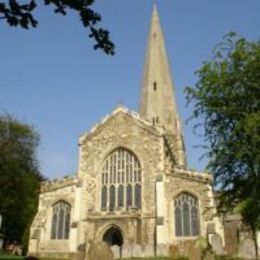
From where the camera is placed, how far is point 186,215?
94.3 ft

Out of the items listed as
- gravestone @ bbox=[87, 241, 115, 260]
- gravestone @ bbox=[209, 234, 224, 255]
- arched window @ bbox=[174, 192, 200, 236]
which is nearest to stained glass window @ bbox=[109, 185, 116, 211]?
arched window @ bbox=[174, 192, 200, 236]

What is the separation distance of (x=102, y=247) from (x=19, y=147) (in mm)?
20319

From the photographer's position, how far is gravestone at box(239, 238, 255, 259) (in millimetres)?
21139

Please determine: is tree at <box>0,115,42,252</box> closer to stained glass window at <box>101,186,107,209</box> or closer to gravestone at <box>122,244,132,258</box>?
stained glass window at <box>101,186,107,209</box>

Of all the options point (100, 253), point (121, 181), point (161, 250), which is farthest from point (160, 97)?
point (100, 253)

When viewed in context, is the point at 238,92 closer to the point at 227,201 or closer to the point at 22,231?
the point at 227,201

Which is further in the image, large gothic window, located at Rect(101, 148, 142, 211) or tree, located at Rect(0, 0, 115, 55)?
large gothic window, located at Rect(101, 148, 142, 211)

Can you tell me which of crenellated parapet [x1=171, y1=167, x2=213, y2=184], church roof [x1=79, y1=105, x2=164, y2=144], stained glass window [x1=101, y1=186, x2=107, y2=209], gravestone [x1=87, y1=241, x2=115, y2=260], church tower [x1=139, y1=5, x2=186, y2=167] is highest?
church tower [x1=139, y1=5, x2=186, y2=167]

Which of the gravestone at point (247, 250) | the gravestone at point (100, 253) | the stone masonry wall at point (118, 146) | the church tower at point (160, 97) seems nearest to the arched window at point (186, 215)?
the stone masonry wall at point (118, 146)

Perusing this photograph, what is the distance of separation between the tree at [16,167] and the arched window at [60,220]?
15.0 ft

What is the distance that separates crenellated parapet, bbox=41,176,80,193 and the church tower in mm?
12216

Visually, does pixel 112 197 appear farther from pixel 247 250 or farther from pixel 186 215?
pixel 247 250

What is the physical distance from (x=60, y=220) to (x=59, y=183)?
2.88 metres

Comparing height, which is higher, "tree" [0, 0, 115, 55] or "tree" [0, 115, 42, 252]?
"tree" [0, 115, 42, 252]
